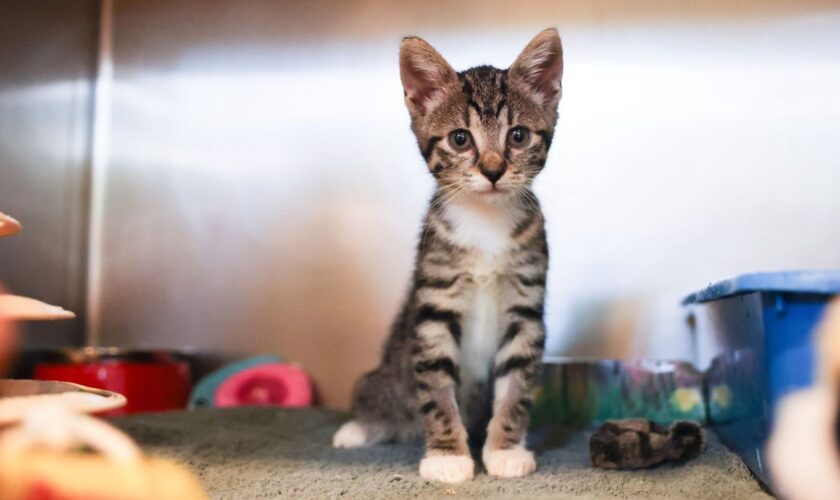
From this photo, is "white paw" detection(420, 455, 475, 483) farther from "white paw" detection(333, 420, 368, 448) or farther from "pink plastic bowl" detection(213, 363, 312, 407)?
"pink plastic bowl" detection(213, 363, 312, 407)

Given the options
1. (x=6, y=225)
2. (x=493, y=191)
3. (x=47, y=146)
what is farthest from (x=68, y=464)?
(x=47, y=146)

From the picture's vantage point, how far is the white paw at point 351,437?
150 cm

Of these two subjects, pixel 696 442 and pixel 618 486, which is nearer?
pixel 618 486

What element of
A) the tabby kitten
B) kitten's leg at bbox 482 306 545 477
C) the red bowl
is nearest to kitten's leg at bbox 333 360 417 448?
the tabby kitten

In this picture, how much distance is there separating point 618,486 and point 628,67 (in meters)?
1.22

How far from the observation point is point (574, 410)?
1.78 m

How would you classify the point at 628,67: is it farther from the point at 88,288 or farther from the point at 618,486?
the point at 88,288

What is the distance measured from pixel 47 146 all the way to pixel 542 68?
1.40 meters

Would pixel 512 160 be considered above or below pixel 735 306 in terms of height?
above

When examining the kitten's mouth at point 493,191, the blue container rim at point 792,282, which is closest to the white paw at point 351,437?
the kitten's mouth at point 493,191

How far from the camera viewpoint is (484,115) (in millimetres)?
1342

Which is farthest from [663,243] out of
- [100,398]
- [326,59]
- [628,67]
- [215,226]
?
[100,398]

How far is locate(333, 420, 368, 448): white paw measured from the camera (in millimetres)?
1503

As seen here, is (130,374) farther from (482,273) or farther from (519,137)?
(519,137)
